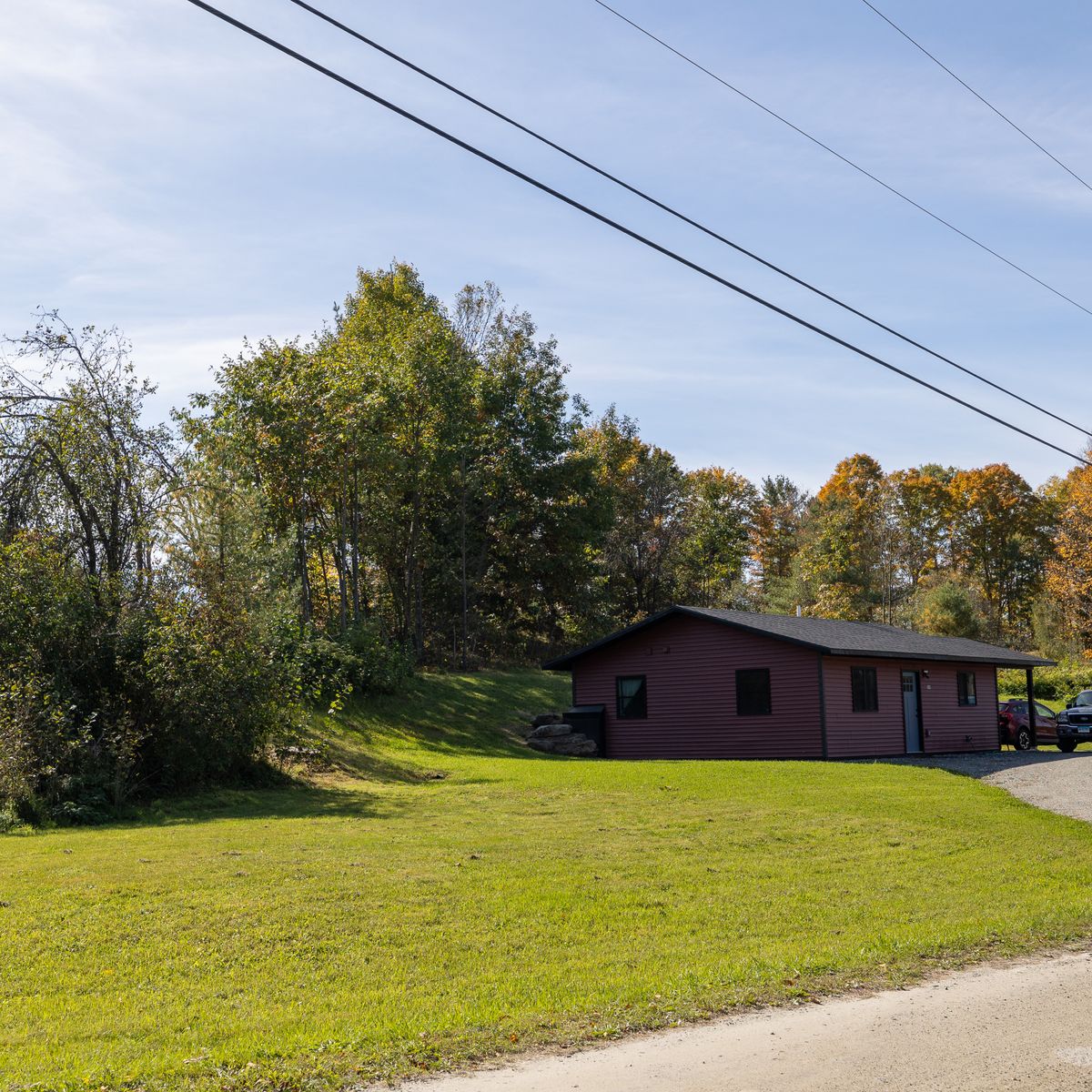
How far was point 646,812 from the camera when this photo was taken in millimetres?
16453

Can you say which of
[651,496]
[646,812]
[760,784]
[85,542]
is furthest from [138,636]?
[651,496]

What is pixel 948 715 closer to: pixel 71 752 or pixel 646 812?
pixel 646 812

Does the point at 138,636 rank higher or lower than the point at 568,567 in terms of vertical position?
lower

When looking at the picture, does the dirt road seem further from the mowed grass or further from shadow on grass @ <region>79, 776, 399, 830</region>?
shadow on grass @ <region>79, 776, 399, 830</region>

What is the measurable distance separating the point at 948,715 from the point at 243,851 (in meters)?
25.7

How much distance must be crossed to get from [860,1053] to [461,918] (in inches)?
173

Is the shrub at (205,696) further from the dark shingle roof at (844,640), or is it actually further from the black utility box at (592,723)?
the black utility box at (592,723)

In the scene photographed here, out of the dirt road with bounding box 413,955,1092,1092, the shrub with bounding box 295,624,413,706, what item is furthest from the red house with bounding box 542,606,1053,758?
the dirt road with bounding box 413,955,1092,1092

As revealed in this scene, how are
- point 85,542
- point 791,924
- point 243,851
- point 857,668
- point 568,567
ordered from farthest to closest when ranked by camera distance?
point 568,567 → point 857,668 → point 85,542 → point 243,851 → point 791,924

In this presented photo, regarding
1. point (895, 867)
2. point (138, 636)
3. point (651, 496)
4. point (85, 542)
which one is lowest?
point (895, 867)

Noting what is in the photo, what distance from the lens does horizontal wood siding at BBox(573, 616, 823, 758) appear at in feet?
93.6

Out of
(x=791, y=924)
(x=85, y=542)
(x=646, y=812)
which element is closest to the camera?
(x=791, y=924)

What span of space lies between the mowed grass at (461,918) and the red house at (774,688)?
9984 mm

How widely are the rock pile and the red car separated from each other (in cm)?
1364
